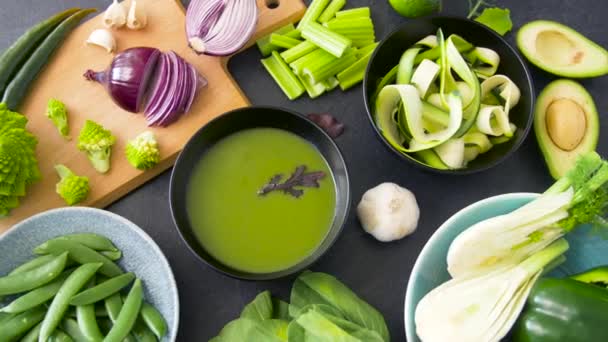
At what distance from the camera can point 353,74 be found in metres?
1.53

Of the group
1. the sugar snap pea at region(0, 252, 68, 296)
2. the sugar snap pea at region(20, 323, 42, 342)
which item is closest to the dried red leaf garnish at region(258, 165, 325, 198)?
the sugar snap pea at region(0, 252, 68, 296)

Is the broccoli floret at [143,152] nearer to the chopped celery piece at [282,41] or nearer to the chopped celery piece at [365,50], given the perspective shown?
the chopped celery piece at [282,41]

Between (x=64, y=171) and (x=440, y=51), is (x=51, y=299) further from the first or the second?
(x=440, y=51)

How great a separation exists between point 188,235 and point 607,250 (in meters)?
0.92

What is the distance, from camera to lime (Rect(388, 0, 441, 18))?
149cm

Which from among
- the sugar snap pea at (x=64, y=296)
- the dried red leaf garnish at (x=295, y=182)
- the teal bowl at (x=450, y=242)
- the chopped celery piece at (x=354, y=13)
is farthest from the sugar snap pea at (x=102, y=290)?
the chopped celery piece at (x=354, y=13)

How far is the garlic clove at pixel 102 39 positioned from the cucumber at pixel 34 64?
71mm

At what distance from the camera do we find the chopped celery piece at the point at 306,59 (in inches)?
58.4

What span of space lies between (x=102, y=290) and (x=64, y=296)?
8 cm

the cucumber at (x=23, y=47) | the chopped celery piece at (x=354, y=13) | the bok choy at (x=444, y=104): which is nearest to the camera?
the bok choy at (x=444, y=104)

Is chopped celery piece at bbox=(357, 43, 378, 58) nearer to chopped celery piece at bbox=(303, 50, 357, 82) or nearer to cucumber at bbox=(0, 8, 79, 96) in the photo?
chopped celery piece at bbox=(303, 50, 357, 82)

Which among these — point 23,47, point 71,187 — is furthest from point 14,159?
point 23,47

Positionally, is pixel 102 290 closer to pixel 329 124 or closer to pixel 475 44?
pixel 329 124

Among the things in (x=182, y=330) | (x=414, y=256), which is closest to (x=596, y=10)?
(x=414, y=256)
